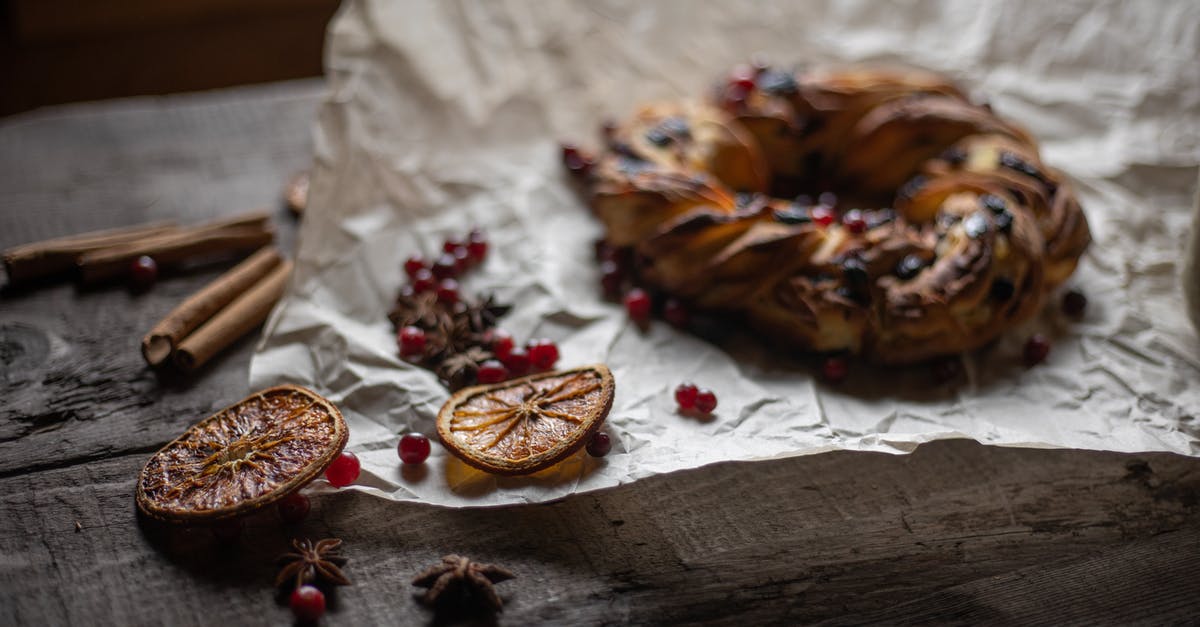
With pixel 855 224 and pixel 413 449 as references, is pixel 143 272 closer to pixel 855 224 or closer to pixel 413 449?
pixel 413 449

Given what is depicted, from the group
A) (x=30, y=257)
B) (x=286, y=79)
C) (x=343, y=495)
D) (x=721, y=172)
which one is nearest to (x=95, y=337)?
(x=30, y=257)

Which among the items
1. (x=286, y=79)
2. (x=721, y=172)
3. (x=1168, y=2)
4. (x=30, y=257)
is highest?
(x=1168, y=2)

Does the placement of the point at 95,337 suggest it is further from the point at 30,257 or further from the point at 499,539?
the point at 499,539

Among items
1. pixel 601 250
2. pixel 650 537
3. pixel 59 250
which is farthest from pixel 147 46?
pixel 650 537

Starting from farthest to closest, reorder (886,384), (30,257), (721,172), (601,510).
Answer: (721,172) → (30,257) → (886,384) → (601,510)

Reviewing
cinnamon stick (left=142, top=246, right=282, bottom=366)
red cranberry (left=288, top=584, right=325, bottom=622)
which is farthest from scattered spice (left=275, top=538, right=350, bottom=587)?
cinnamon stick (left=142, top=246, right=282, bottom=366)

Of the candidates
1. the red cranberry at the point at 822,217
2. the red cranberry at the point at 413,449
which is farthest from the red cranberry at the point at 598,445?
the red cranberry at the point at 822,217
